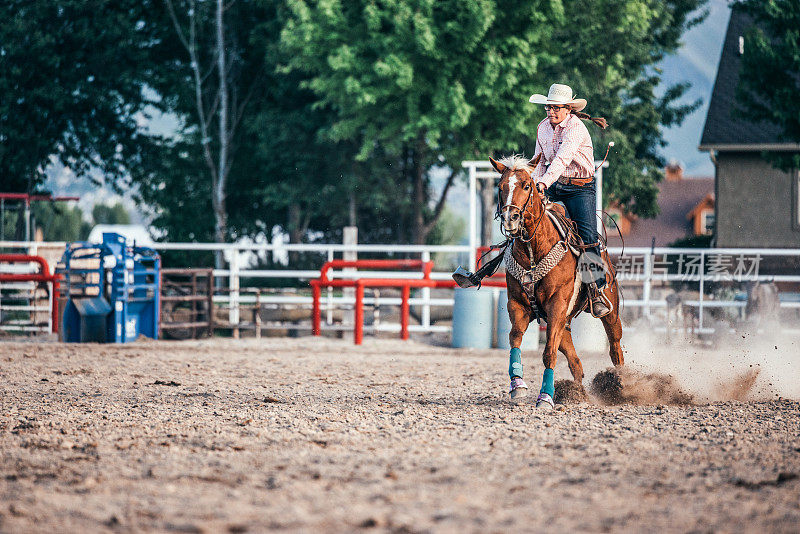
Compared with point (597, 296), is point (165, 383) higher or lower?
lower

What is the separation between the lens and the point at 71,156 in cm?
3262

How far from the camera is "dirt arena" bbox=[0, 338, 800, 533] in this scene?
13.9 ft

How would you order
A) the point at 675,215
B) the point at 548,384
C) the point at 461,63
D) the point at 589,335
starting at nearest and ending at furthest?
the point at 548,384 → the point at 589,335 → the point at 461,63 → the point at 675,215

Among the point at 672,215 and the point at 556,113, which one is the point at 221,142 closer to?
the point at 556,113

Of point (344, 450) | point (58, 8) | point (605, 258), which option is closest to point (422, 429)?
point (344, 450)

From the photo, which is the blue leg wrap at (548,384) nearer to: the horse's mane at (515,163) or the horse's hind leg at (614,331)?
the horse's hind leg at (614,331)

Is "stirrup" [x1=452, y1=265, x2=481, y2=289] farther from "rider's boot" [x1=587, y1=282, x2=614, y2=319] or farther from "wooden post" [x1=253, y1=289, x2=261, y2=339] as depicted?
"wooden post" [x1=253, y1=289, x2=261, y2=339]

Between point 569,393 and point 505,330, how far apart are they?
639cm

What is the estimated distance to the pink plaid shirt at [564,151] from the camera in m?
7.91

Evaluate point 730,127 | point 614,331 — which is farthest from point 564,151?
point 730,127

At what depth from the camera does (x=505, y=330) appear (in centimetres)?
1462

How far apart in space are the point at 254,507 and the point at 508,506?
3.74 feet

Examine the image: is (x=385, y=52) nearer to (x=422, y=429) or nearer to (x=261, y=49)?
(x=261, y=49)

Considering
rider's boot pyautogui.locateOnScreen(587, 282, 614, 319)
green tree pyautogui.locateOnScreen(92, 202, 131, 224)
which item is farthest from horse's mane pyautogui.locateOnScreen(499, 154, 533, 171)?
green tree pyautogui.locateOnScreen(92, 202, 131, 224)
